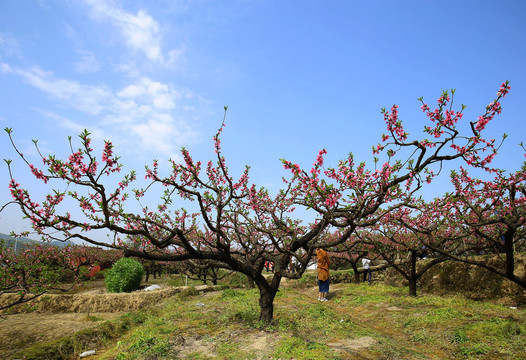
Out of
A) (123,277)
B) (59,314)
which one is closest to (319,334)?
(59,314)

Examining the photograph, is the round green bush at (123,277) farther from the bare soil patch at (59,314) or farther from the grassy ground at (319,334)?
the grassy ground at (319,334)

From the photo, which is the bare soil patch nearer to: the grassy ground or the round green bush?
the grassy ground

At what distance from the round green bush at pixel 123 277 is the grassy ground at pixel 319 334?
14.7ft

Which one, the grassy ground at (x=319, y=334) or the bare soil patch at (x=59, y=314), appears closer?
the grassy ground at (x=319, y=334)

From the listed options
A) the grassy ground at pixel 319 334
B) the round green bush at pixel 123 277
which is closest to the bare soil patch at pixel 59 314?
the grassy ground at pixel 319 334

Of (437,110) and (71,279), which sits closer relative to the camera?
(437,110)

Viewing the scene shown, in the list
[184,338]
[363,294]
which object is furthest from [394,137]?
[363,294]

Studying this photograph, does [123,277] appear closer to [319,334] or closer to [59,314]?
[59,314]

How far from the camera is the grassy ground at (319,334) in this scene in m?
6.14

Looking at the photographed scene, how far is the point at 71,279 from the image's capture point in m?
21.2

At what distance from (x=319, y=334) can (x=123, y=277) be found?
11053mm

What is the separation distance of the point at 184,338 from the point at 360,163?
5.96m

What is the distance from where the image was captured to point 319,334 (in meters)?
7.38

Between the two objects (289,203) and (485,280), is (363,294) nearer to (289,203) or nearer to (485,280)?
(485,280)
